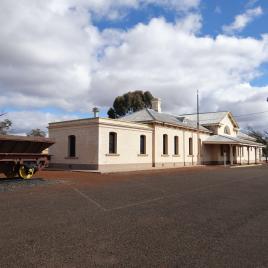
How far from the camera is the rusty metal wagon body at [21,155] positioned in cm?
1588

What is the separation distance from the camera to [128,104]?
6812 cm

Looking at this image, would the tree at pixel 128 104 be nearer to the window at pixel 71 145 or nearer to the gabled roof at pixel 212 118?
the gabled roof at pixel 212 118

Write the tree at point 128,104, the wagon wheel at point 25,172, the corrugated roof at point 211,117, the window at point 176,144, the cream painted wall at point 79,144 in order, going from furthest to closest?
the tree at point 128,104 → the corrugated roof at point 211,117 → the window at point 176,144 → the cream painted wall at point 79,144 → the wagon wheel at point 25,172

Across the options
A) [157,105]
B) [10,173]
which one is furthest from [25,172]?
[157,105]

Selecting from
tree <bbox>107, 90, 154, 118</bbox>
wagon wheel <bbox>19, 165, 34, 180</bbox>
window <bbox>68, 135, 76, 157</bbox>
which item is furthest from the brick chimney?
wagon wheel <bbox>19, 165, 34, 180</bbox>

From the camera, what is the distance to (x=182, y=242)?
252 inches

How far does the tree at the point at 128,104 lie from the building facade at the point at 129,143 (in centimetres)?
2496

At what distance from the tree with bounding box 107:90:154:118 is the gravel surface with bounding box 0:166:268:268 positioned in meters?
56.2

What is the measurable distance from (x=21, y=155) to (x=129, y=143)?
14016 millimetres

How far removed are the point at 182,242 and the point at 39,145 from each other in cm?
1281

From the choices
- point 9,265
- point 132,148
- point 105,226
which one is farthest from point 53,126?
point 9,265

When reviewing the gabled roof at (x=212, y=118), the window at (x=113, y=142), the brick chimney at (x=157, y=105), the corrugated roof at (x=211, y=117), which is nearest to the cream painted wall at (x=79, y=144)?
the window at (x=113, y=142)

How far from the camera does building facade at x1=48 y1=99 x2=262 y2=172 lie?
27.3 metres

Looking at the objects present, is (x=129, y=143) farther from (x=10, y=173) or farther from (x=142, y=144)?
(x=10, y=173)
